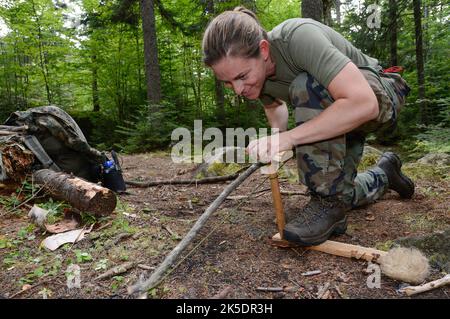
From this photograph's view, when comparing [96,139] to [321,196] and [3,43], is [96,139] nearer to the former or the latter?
[3,43]

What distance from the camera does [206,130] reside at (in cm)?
852

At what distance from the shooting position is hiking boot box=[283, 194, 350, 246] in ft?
6.00

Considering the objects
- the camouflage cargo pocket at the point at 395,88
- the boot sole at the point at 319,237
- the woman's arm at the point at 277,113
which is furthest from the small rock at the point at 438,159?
the boot sole at the point at 319,237

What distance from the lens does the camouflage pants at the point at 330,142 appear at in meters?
1.86

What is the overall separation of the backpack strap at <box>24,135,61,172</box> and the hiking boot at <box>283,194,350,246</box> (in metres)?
2.28

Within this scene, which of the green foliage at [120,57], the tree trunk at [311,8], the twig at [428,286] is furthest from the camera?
the green foliage at [120,57]

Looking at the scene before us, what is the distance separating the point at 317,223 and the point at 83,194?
1607 mm

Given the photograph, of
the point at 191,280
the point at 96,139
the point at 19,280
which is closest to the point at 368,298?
the point at 191,280

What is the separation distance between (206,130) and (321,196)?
6656 millimetres

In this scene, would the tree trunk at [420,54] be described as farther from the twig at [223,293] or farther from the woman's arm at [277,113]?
the twig at [223,293]

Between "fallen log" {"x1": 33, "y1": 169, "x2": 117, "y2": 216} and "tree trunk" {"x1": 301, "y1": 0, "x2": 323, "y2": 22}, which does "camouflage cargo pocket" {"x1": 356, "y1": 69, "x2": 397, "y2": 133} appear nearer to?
"fallen log" {"x1": 33, "y1": 169, "x2": 117, "y2": 216}

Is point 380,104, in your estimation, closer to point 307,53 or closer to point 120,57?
point 307,53

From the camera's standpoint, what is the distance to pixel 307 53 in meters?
1.76

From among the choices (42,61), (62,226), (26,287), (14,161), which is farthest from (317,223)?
(42,61)
